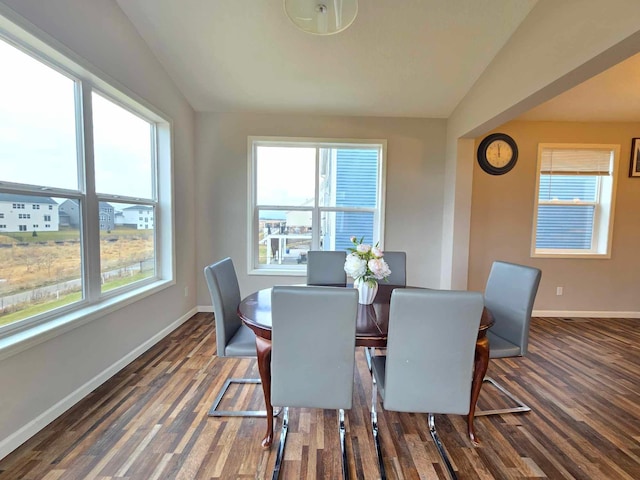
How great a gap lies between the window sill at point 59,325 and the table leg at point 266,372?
128 centimetres

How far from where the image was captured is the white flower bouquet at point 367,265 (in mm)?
1824

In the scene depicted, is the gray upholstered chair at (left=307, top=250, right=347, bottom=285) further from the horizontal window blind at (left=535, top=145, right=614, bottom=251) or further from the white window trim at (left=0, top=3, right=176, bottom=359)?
the horizontal window blind at (left=535, top=145, right=614, bottom=251)

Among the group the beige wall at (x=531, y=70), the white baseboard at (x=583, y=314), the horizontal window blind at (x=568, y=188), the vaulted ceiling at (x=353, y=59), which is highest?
the vaulted ceiling at (x=353, y=59)

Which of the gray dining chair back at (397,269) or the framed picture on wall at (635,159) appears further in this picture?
the framed picture on wall at (635,159)

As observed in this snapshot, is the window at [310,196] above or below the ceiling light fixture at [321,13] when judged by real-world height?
below

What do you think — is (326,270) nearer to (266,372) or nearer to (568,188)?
(266,372)

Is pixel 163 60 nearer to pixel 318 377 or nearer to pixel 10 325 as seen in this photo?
pixel 10 325

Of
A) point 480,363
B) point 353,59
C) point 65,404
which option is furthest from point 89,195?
point 480,363

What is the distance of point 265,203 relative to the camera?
376cm

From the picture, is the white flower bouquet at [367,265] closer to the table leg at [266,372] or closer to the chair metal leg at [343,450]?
the table leg at [266,372]

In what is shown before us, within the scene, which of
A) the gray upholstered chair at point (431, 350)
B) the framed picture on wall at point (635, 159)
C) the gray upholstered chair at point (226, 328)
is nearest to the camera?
the gray upholstered chair at point (431, 350)

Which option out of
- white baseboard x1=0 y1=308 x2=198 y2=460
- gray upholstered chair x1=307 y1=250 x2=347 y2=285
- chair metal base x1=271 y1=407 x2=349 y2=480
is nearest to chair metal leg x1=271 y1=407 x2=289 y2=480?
chair metal base x1=271 y1=407 x2=349 y2=480

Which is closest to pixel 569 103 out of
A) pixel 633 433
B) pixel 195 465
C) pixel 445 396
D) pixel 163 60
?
pixel 633 433

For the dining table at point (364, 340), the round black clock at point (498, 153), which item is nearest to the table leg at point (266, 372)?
the dining table at point (364, 340)
